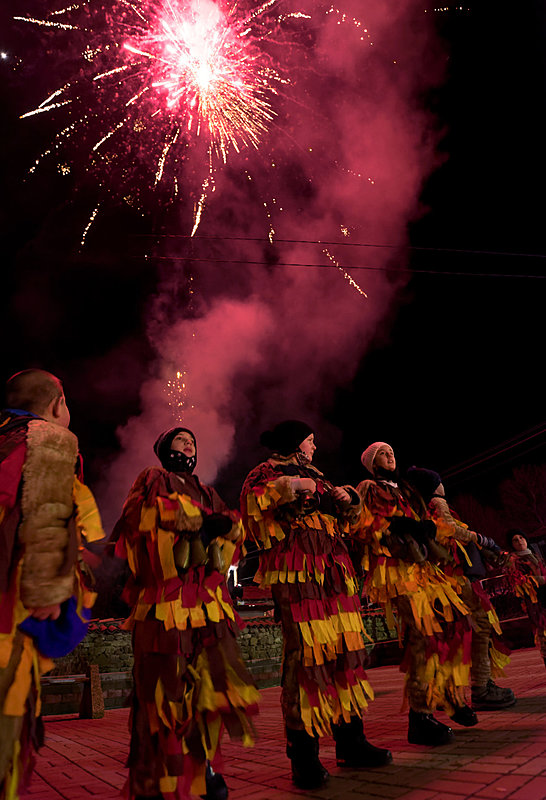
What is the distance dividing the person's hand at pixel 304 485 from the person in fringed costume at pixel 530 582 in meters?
4.41

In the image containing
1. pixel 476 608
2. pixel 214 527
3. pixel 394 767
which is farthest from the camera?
pixel 476 608

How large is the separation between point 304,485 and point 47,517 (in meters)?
1.49

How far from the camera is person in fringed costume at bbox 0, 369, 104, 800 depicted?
5.06 feet

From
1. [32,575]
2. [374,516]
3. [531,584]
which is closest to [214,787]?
[32,575]

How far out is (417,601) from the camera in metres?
3.20

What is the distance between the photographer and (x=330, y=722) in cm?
265

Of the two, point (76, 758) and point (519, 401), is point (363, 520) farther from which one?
point (519, 401)

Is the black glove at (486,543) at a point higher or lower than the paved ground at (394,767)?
higher

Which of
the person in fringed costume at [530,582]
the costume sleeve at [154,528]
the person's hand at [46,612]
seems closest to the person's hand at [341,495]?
the costume sleeve at [154,528]

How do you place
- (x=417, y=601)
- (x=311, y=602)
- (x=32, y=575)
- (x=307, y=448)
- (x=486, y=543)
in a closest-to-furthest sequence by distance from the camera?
(x=32, y=575) < (x=311, y=602) < (x=417, y=601) < (x=307, y=448) < (x=486, y=543)

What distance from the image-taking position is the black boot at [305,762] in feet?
7.73

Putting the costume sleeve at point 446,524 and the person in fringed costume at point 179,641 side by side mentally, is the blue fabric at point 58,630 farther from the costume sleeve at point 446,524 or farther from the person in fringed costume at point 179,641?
the costume sleeve at point 446,524

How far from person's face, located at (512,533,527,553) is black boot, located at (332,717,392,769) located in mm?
4782

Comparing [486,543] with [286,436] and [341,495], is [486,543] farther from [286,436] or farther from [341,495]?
[286,436]
